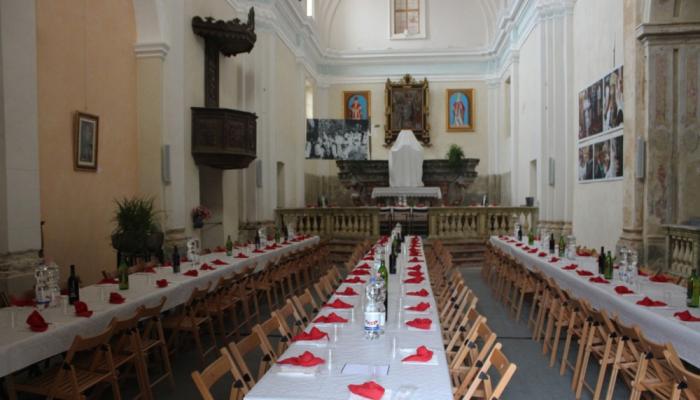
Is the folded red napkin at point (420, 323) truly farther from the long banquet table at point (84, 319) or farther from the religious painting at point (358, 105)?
the religious painting at point (358, 105)

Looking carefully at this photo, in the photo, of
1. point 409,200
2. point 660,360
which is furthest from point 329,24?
point 660,360

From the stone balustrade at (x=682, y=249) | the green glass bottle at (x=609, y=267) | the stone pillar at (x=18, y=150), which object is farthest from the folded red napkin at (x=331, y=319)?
the stone balustrade at (x=682, y=249)

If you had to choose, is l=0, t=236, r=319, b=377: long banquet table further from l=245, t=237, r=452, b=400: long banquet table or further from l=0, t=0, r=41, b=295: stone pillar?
l=245, t=237, r=452, b=400: long banquet table

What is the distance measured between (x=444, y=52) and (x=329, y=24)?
525cm

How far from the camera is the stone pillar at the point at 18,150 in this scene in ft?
19.2

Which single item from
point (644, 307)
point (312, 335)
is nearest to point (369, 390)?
point (312, 335)

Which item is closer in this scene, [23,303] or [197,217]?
[23,303]

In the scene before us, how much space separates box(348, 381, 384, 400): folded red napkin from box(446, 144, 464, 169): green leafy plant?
18447 millimetres

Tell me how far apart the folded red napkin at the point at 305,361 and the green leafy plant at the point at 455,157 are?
18.1 m

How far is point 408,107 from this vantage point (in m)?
22.5

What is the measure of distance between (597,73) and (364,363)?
10.3m

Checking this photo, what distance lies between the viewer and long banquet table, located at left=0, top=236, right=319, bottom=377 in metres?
3.58

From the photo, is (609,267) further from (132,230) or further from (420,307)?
(132,230)

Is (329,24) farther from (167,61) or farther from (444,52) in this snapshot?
(167,61)
